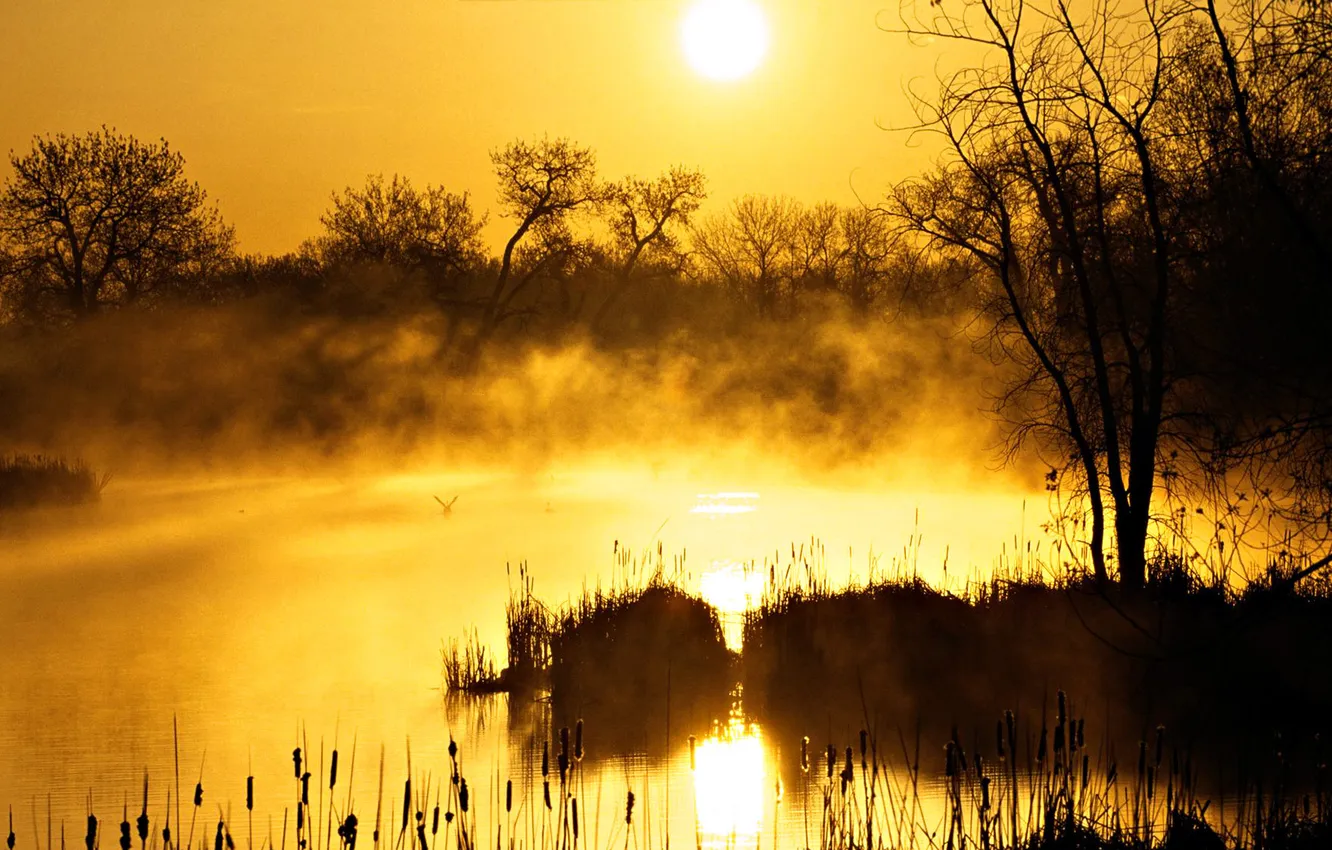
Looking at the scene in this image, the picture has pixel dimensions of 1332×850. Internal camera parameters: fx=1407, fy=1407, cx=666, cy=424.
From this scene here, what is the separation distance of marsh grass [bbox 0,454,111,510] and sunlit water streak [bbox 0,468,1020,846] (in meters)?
0.46

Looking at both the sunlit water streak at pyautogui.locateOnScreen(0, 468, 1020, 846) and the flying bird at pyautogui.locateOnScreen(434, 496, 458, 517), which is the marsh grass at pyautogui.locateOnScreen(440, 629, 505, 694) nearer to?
the sunlit water streak at pyautogui.locateOnScreen(0, 468, 1020, 846)

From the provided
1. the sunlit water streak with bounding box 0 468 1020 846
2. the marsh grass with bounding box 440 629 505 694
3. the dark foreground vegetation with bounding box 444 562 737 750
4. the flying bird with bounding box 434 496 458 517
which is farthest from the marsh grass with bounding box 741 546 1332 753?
the flying bird with bounding box 434 496 458 517

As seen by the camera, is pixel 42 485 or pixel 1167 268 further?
pixel 42 485

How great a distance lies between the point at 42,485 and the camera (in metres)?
26.3

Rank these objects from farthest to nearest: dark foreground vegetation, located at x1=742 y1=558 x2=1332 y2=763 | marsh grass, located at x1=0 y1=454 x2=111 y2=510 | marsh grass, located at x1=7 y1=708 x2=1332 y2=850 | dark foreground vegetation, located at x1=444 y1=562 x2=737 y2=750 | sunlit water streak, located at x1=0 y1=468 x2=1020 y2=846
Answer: marsh grass, located at x1=0 y1=454 x2=111 y2=510 < dark foreground vegetation, located at x1=444 y1=562 x2=737 y2=750 < dark foreground vegetation, located at x1=742 y1=558 x2=1332 y2=763 < sunlit water streak, located at x1=0 y1=468 x2=1020 y2=846 < marsh grass, located at x1=7 y1=708 x2=1332 y2=850

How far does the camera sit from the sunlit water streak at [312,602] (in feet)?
29.1

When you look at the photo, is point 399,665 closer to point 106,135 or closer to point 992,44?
point 992,44

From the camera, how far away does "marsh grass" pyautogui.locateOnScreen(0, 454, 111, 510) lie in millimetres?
25875

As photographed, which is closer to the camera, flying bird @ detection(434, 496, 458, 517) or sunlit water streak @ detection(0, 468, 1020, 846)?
sunlit water streak @ detection(0, 468, 1020, 846)

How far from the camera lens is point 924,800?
7.76m

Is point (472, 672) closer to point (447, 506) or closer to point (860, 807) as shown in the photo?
point (860, 807)

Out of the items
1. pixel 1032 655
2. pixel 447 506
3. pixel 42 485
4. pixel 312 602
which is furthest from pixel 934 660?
pixel 42 485

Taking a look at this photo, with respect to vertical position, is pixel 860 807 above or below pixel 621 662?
below

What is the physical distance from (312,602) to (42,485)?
1190cm
